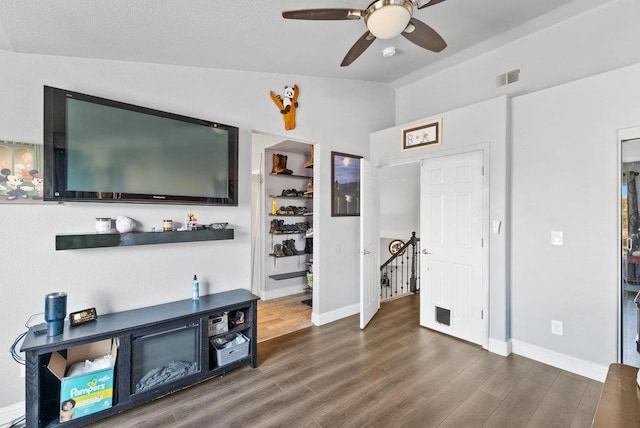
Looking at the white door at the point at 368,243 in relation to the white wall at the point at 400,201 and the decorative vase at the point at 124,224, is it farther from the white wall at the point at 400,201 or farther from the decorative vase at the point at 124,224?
the decorative vase at the point at 124,224

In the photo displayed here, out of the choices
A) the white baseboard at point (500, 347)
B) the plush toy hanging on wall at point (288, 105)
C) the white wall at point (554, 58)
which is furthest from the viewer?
the plush toy hanging on wall at point (288, 105)

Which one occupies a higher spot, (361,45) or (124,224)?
(361,45)

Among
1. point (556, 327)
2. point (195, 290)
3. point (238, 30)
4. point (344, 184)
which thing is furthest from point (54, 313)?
point (556, 327)

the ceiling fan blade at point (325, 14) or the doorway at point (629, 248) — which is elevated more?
the ceiling fan blade at point (325, 14)

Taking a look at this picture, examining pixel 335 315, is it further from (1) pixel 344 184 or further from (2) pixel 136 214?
A: (2) pixel 136 214

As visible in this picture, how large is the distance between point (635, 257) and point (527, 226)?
0.76 metres

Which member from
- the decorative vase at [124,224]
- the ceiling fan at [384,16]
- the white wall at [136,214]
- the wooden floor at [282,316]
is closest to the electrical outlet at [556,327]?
the white wall at [136,214]

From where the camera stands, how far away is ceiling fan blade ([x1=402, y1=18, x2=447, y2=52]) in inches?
70.9

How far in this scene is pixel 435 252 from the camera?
3.44 m

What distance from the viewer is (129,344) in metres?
1.98

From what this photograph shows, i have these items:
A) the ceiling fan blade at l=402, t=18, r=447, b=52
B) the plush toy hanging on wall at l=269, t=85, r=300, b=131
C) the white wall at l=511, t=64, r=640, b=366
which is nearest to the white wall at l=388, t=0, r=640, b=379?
the white wall at l=511, t=64, r=640, b=366

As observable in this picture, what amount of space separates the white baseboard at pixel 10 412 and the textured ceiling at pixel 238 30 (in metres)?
2.35

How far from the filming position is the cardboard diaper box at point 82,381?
179cm

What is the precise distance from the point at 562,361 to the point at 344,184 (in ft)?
9.29
